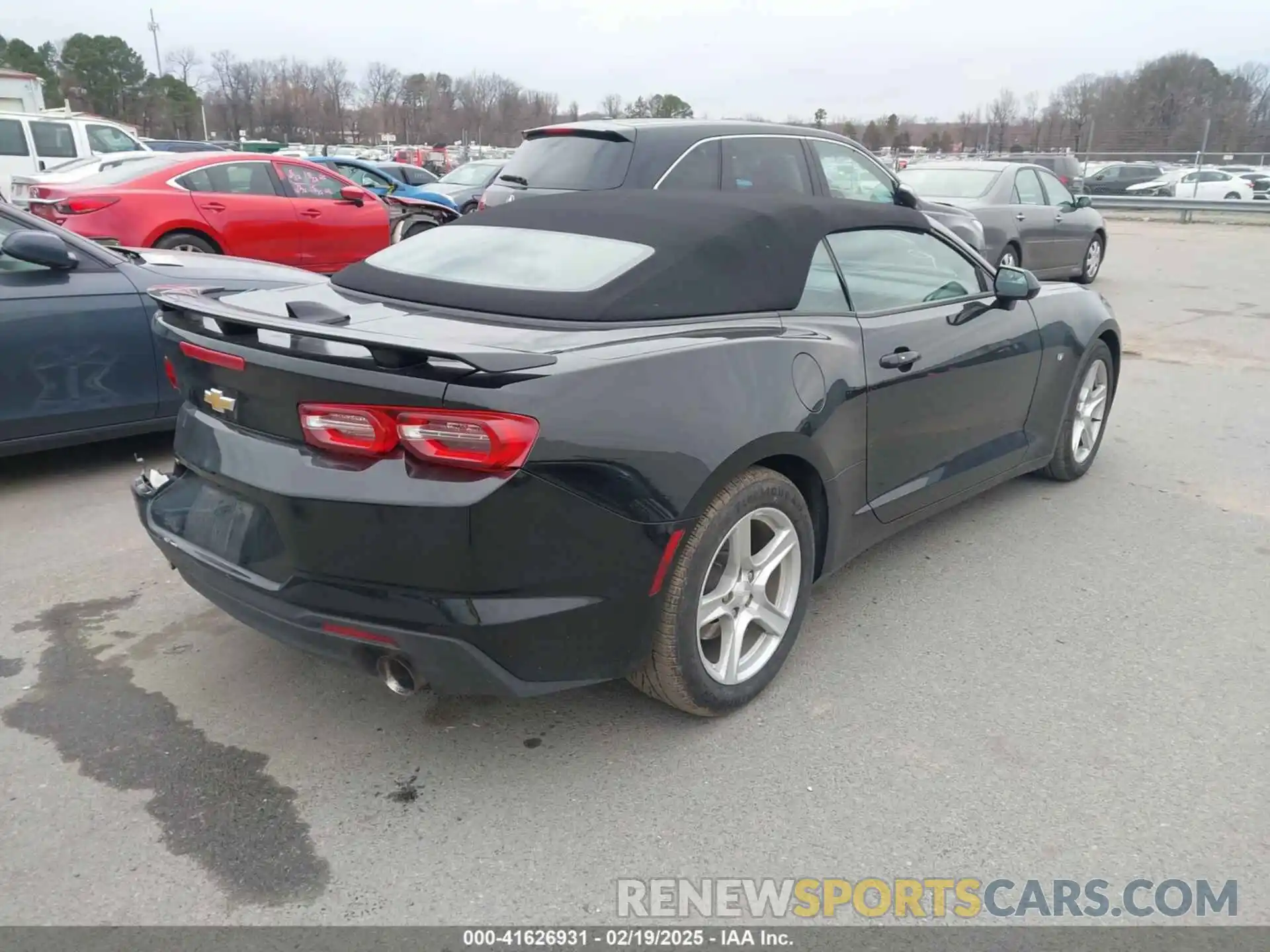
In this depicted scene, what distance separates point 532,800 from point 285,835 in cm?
62

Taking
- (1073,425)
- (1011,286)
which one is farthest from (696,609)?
(1073,425)

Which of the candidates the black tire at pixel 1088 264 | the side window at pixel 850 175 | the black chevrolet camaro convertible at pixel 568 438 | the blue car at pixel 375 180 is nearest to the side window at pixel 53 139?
the blue car at pixel 375 180

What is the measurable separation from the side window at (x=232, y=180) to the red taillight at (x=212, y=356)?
6.96 meters

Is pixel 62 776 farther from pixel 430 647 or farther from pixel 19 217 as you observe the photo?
pixel 19 217

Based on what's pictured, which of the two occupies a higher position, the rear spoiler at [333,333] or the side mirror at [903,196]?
the rear spoiler at [333,333]

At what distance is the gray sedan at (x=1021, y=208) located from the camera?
1092 centimetres

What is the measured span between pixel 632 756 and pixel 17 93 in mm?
42207

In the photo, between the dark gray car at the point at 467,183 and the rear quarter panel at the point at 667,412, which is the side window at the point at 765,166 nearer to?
the rear quarter panel at the point at 667,412

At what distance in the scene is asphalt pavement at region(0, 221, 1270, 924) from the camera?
238cm

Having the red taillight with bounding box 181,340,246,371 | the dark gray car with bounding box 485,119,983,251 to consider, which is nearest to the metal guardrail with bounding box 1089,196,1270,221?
the dark gray car with bounding box 485,119,983,251

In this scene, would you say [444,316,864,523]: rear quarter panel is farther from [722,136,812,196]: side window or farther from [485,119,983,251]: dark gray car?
[722,136,812,196]: side window

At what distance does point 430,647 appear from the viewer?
240 cm

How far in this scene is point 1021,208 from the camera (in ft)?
36.9

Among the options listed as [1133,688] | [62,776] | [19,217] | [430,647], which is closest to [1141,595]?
[1133,688]
